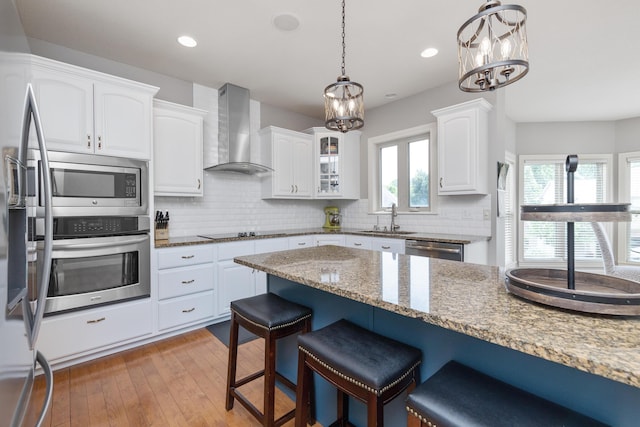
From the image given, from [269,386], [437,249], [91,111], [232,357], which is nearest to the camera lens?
[269,386]

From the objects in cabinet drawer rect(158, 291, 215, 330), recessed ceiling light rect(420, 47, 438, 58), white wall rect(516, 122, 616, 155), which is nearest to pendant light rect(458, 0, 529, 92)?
recessed ceiling light rect(420, 47, 438, 58)

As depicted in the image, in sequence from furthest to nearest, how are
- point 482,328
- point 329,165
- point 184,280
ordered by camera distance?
point 329,165 < point 184,280 < point 482,328

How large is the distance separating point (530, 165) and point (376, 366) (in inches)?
238

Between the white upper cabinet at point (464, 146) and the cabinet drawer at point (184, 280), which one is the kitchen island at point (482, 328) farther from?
the white upper cabinet at point (464, 146)

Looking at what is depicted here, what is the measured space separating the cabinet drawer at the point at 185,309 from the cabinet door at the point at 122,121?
1.36 meters

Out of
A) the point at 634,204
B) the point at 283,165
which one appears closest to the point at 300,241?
the point at 283,165

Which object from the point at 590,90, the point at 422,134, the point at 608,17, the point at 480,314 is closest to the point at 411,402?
the point at 480,314

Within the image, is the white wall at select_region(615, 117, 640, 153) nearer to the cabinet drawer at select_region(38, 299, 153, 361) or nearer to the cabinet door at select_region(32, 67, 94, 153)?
the cabinet drawer at select_region(38, 299, 153, 361)

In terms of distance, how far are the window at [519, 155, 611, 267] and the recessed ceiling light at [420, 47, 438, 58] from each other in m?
3.85

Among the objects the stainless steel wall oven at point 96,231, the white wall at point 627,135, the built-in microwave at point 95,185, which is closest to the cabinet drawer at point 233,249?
the stainless steel wall oven at point 96,231

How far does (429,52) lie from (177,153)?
270 centimetres

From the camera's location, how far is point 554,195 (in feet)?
17.7

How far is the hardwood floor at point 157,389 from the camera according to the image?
67.5 inches

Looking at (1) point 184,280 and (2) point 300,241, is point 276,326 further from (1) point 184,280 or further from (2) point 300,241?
(2) point 300,241
